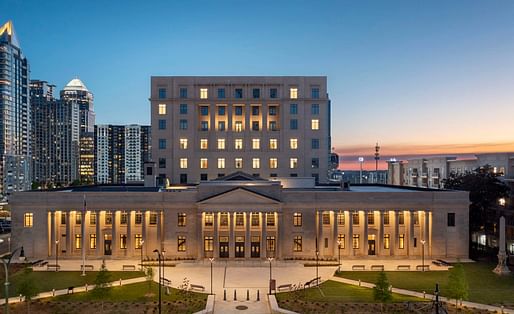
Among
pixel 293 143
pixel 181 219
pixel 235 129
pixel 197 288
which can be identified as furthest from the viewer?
pixel 235 129

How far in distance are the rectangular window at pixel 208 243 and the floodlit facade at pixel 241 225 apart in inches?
6.4

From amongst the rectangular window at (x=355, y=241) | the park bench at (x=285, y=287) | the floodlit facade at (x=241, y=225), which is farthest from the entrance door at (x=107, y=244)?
the rectangular window at (x=355, y=241)

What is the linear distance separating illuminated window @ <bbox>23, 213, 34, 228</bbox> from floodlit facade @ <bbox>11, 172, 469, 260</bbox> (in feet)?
0.32

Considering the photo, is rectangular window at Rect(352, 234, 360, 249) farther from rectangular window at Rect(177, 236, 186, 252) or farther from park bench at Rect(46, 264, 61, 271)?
park bench at Rect(46, 264, 61, 271)

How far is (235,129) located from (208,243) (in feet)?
100

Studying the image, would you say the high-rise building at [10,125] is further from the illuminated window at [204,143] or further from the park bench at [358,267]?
the park bench at [358,267]

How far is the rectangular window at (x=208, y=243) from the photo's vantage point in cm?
6456

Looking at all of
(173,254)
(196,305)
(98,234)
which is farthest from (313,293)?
(98,234)

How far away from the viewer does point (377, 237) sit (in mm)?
65500

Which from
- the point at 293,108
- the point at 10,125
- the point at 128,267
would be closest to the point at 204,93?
the point at 293,108

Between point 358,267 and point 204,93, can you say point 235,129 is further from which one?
point 358,267

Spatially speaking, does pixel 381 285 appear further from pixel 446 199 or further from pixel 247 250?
pixel 446 199

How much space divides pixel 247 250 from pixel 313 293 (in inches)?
780

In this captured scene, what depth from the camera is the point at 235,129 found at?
287ft
